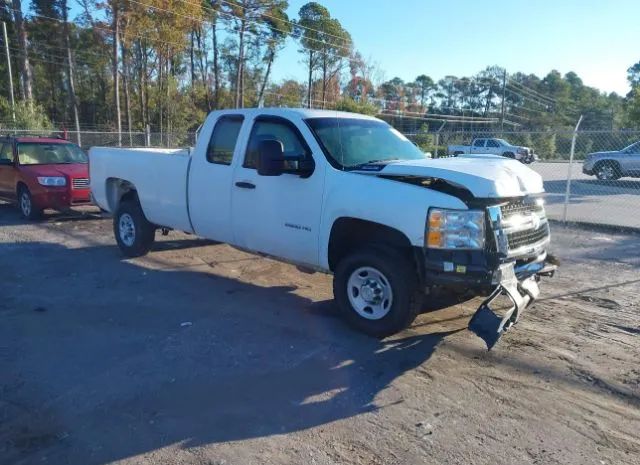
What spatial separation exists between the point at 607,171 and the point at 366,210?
59.8 feet

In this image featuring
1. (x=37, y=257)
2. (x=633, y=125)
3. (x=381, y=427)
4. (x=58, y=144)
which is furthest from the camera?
(x=633, y=125)

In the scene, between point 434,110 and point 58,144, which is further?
point 434,110

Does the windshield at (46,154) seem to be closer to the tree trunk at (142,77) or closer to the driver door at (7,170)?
the driver door at (7,170)

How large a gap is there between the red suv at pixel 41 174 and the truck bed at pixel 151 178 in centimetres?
236

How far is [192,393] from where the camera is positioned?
12.2ft

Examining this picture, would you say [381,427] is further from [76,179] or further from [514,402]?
[76,179]

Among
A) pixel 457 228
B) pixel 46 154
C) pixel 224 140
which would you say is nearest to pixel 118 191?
pixel 224 140

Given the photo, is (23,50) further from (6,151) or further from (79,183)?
(79,183)

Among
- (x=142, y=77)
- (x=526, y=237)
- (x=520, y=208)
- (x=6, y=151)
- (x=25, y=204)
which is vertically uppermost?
(x=142, y=77)

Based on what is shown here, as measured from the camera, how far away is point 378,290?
4.77 m

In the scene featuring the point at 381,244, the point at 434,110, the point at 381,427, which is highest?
the point at 434,110

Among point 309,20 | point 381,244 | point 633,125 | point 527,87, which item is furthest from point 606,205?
point 527,87

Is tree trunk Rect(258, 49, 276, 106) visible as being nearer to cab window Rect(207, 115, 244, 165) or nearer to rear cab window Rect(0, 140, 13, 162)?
rear cab window Rect(0, 140, 13, 162)

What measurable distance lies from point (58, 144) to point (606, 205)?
44.6 ft
